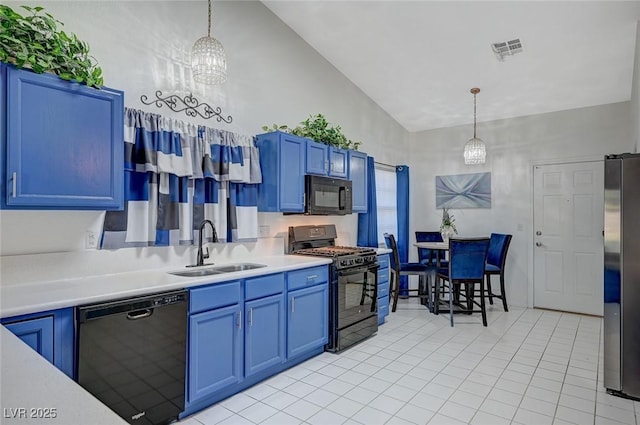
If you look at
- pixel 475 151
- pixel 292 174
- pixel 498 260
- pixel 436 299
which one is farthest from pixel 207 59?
pixel 498 260

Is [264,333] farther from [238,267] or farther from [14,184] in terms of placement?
[14,184]

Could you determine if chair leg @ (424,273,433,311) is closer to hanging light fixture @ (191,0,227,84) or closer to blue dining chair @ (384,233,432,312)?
blue dining chair @ (384,233,432,312)

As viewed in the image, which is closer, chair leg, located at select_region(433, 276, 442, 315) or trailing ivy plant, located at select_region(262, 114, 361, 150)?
trailing ivy plant, located at select_region(262, 114, 361, 150)

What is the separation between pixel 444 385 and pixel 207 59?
299cm

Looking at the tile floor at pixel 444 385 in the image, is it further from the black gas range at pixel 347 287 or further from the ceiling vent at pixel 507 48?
the ceiling vent at pixel 507 48

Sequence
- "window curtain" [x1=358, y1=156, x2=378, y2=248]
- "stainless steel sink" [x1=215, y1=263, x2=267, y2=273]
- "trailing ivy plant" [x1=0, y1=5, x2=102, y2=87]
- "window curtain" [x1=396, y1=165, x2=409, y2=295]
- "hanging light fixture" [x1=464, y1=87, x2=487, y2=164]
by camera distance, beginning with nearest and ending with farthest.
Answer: "trailing ivy plant" [x1=0, y1=5, x2=102, y2=87] < "stainless steel sink" [x1=215, y1=263, x2=267, y2=273] < "hanging light fixture" [x1=464, y1=87, x2=487, y2=164] < "window curtain" [x1=358, y1=156, x2=378, y2=248] < "window curtain" [x1=396, y1=165, x2=409, y2=295]

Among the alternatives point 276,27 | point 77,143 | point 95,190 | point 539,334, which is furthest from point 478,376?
point 276,27

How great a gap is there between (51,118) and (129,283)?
39.4 inches

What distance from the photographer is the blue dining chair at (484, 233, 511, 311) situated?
4.84 meters

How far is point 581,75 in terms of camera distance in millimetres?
4117

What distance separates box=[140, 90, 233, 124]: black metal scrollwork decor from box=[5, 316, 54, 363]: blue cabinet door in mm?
1652

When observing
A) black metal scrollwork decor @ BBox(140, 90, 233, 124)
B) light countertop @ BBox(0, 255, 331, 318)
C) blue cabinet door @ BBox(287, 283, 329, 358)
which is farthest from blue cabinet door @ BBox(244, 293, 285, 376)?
black metal scrollwork decor @ BBox(140, 90, 233, 124)

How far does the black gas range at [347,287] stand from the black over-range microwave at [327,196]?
0.35 m

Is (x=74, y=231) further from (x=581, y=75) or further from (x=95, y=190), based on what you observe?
(x=581, y=75)
